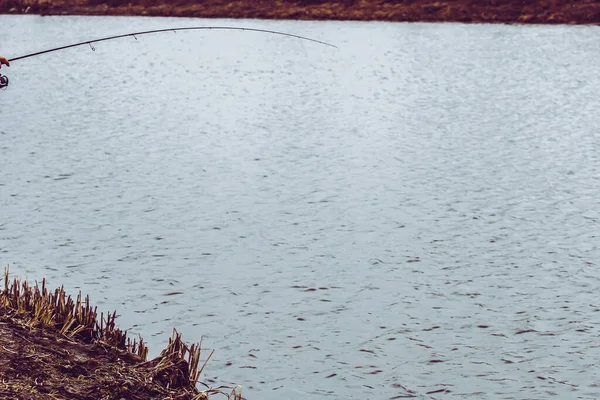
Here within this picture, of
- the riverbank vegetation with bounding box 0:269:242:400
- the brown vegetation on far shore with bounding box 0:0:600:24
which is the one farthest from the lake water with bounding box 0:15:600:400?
the brown vegetation on far shore with bounding box 0:0:600:24

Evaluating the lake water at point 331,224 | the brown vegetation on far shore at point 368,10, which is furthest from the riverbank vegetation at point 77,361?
the brown vegetation on far shore at point 368,10

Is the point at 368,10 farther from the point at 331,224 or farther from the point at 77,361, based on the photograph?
the point at 77,361

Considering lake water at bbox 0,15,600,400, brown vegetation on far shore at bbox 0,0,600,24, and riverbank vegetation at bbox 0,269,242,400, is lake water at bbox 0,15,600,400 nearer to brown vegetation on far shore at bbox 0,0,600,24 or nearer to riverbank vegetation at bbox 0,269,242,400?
riverbank vegetation at bbox 0,269,242,400

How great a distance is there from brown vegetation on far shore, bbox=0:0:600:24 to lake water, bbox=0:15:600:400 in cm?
2664

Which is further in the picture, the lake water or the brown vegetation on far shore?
the brown vegetation on far shore

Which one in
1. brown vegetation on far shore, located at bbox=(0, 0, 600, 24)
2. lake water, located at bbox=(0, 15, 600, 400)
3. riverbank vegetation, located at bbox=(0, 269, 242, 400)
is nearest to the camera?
riverbank vegetation, located at bbox=(0, 269, 242, 400)

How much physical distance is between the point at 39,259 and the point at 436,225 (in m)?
5.52

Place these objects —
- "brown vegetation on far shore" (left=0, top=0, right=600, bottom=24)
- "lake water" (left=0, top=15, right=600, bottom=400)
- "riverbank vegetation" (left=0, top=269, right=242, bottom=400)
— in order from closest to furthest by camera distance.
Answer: "riverbank vegetation" (left=0, top=269, right=242, bottom=400) → "lake water" (left=0, top=15, right=600, bottom=400) → "brown vegetation on far shore" (left=0, top=0, right=600, bottom=24)

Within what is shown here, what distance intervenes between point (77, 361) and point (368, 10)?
56890mm

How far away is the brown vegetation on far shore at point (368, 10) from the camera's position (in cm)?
5731

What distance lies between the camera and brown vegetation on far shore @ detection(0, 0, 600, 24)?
57.3m

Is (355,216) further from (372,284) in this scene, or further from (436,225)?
(372,284)

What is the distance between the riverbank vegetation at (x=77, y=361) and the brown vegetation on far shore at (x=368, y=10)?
167 feet

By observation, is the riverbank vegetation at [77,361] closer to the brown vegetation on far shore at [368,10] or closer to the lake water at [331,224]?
the lake water at [331,224]
